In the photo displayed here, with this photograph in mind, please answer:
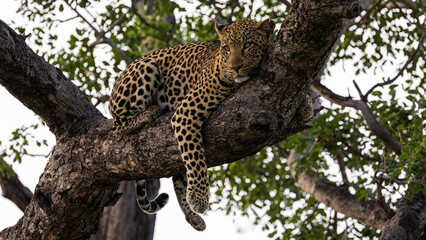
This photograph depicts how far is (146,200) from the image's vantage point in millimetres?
7133

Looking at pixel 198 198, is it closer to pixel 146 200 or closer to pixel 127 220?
pixel 146 200

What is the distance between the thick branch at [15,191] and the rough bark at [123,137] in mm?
2513

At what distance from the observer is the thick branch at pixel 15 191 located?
31.2 ft

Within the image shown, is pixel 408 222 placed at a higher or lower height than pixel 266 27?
lower

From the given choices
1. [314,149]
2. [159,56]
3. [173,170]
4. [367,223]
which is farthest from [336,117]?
[173,170]

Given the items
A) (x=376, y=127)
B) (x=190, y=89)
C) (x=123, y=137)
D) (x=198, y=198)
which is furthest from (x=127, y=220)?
(x=198, y=198)

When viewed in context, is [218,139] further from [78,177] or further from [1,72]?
[1,72]

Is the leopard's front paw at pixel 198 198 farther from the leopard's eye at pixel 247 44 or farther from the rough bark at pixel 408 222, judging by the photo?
the rough bark at pixel 408 222

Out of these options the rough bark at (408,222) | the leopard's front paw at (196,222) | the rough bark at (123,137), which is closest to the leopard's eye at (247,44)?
the rough bark at (123,137)

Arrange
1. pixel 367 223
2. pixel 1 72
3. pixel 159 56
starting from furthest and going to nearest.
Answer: pixel 367 223 < pixel 159 56 < pixel 1 72

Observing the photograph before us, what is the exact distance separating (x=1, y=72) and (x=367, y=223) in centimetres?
577

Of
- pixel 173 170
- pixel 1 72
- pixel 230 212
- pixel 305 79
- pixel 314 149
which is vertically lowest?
pixel 230 212

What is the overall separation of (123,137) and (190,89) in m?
0.80

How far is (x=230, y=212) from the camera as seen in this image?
1280 cm
